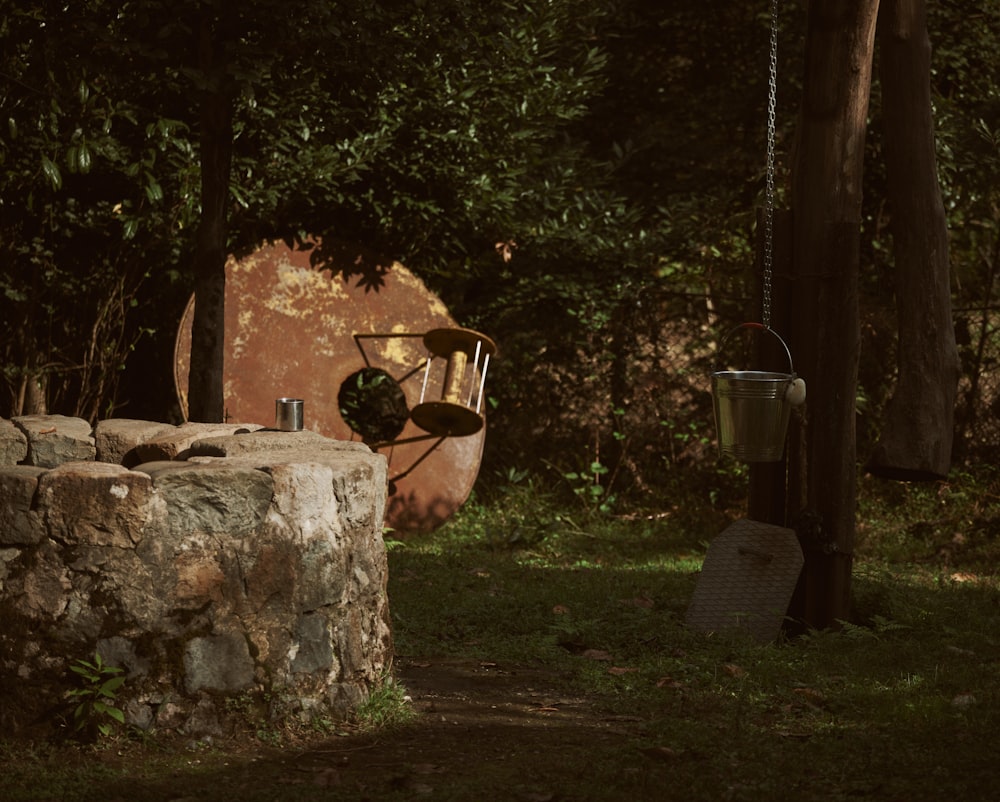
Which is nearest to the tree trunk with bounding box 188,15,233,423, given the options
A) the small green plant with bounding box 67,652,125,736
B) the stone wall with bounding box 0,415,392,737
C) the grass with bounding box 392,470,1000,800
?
the grass with bounding box 392,470,1000,800

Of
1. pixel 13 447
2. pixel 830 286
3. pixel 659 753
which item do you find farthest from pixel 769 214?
pixel 13 447

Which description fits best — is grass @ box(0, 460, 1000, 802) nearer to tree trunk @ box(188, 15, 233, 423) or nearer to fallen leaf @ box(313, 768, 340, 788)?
fallen leaf @ box(313, 768, 340, 788)

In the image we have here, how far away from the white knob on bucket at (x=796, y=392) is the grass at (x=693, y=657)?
1.07 metres

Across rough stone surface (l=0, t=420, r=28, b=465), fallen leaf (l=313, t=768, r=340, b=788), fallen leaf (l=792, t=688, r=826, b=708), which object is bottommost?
fallen leaf (l=313, t=768, r=340, b=788)

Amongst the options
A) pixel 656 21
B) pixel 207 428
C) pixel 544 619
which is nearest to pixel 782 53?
pixel 656 21

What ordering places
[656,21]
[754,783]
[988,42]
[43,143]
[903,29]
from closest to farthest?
[754,783] → [903,29] → [43,143] → [988,42] → [656,21]

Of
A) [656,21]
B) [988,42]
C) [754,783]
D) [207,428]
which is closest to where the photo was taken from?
[754,783]

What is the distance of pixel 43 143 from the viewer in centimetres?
716

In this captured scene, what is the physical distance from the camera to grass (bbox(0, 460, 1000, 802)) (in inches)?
157

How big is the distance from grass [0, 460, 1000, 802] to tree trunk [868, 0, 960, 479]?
0.87 m

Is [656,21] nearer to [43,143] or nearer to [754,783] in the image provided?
[43,143]

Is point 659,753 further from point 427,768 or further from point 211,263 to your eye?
point 211,263

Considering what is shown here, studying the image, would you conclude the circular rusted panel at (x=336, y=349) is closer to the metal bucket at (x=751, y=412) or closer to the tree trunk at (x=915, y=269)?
the metal bucket at (x=751, y=412)

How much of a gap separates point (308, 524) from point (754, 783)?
5.45 ft
